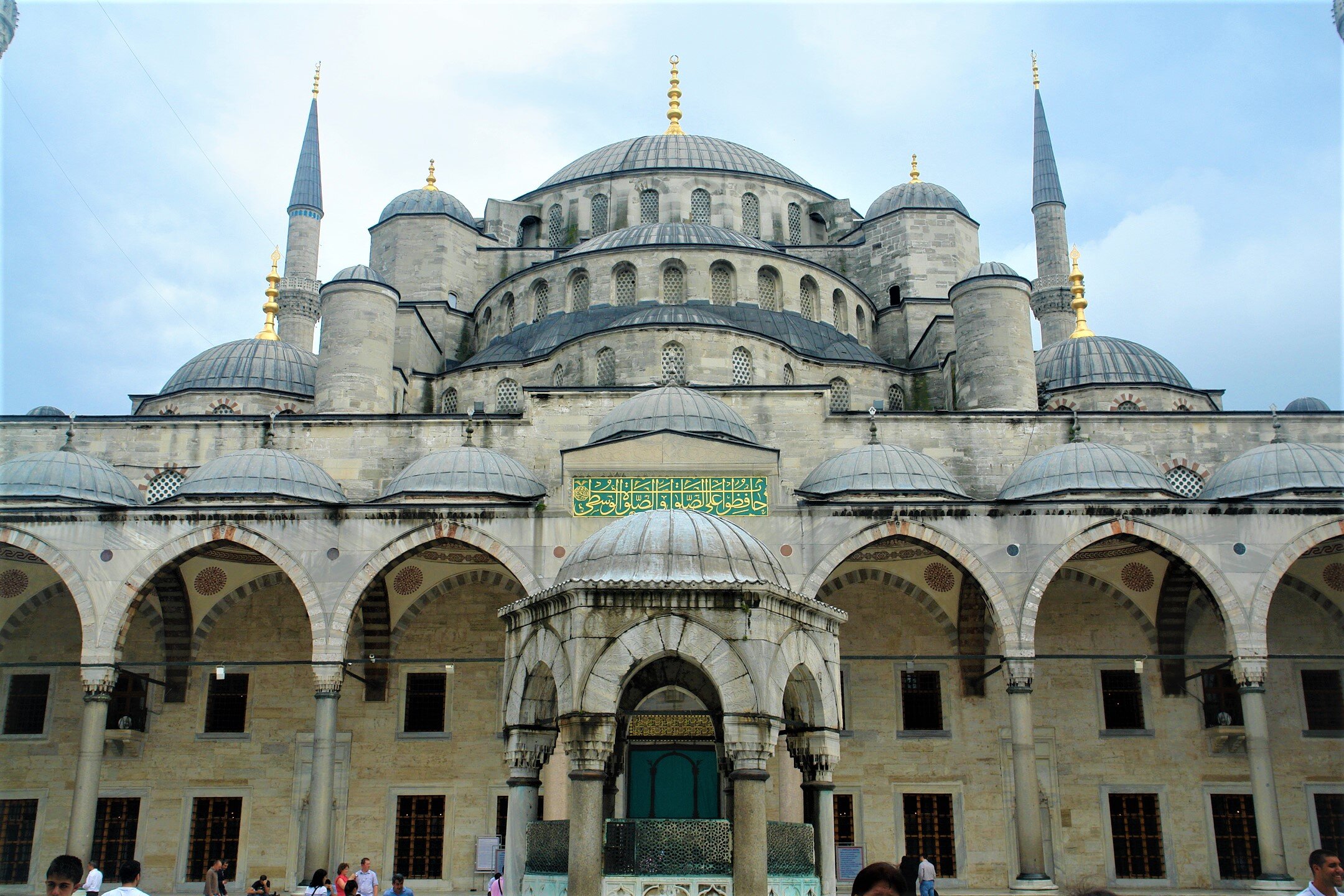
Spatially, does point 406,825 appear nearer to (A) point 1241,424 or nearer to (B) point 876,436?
(B) point 876,436

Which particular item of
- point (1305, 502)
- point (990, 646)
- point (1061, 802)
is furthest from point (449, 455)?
point (1305, 502)

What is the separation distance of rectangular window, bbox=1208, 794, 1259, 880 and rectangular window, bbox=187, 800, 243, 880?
12852 mm

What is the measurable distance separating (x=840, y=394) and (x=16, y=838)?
1337 centimetres

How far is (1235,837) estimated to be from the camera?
16250 millimetres

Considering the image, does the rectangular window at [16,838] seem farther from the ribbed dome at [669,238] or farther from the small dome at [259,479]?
the ribbed dome at [669,238]

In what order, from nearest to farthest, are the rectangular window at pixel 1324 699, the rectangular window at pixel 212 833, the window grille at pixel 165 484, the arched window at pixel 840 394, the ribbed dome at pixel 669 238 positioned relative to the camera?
the rectangular window at pixel 212 833 < the rectangular window at pixel 1324 699 < the window grille at pixel 165 484 < the arched window at pixel 840 394 < the ribbed dome at pixel 669 238

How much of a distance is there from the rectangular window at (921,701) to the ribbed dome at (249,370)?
431 inches

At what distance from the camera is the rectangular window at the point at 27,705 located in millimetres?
16875

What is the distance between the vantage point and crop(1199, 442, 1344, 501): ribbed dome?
15.2 m

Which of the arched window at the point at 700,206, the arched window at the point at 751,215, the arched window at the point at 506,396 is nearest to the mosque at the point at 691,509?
the arched window at the point at 506,396

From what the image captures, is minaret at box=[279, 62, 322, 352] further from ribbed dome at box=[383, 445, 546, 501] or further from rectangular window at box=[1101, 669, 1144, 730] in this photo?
rectangular window at box=[1101, 669, 1144, 730]

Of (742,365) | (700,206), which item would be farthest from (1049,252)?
(742,365)

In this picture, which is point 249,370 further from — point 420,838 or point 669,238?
point 420,838

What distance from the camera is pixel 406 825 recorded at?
16422 mm
